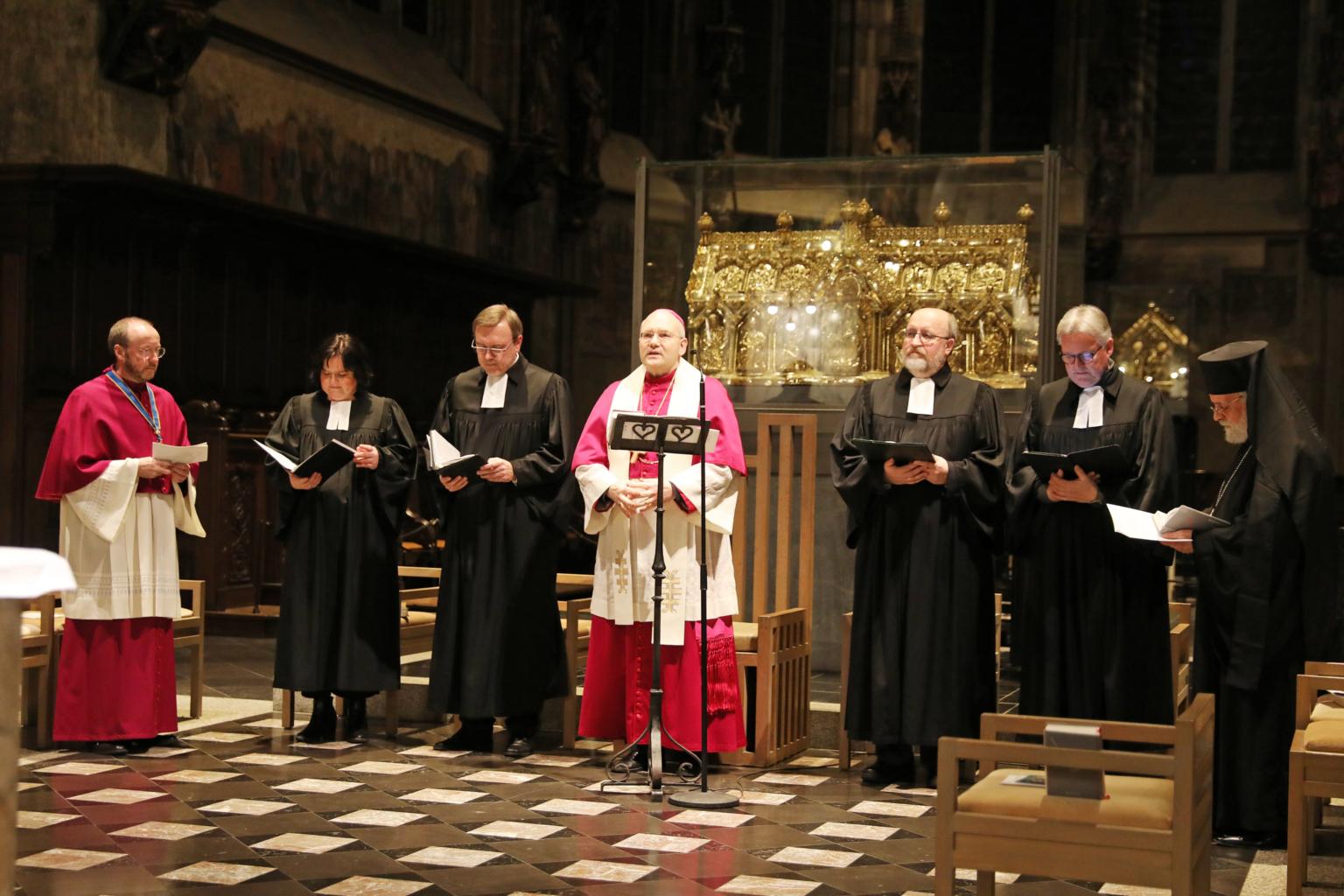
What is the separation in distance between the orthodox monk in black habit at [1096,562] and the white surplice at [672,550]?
1.25 meters

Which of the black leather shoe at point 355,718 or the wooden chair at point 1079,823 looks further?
the black leather shoe at point 355,718

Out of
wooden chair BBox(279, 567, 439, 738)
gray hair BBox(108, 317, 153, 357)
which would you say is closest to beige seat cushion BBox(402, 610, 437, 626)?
wooden chair BBox(279, 567, 439, 738)

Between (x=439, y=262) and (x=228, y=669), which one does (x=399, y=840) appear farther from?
(x=439, y=262)

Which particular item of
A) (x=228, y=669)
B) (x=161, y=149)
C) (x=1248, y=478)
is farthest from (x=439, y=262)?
(x=1248, y=478)

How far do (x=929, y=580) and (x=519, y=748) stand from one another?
6.51 ft

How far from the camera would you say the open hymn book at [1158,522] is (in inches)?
225

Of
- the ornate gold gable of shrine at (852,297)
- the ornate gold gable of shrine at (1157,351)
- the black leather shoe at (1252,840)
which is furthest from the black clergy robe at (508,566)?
the ornate gold gable of shrine at (1157,351)

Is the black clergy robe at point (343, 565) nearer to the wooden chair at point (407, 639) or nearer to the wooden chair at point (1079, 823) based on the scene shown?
the wooden chair at point (407, 639)

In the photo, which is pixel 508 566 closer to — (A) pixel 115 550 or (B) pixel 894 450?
(A) pixel 115 550

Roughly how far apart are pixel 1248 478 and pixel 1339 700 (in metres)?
0.81

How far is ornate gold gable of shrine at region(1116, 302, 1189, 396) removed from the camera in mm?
19938

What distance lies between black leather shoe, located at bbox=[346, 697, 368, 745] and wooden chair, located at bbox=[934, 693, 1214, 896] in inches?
162

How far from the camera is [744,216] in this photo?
973cm

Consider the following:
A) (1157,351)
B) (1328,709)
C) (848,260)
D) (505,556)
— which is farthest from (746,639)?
(1157,351)
